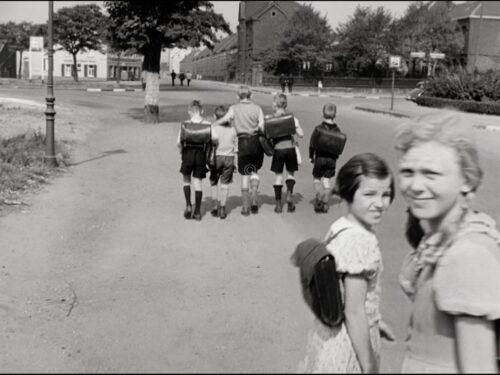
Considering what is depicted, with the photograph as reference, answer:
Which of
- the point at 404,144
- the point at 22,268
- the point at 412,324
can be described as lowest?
the point at 22,268

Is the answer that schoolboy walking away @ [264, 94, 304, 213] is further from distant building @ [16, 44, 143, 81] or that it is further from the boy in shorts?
distant building @ [16, 44, 143, 81]

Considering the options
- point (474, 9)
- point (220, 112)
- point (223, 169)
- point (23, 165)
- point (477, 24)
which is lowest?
point (23, 165)

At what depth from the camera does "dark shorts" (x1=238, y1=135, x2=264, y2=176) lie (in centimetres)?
939

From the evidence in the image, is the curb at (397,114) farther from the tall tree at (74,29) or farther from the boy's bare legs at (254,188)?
the tall tree at (74,29)

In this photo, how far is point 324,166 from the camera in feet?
31.7

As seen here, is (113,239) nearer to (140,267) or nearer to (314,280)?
(140,267)

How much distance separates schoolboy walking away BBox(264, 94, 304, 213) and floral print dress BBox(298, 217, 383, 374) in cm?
657

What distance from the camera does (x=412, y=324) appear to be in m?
1.98

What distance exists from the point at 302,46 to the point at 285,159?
54.2 meters

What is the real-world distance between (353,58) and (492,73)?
106ft

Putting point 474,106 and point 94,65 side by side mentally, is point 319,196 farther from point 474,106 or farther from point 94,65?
point 94,65

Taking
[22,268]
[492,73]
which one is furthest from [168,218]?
[492,73]

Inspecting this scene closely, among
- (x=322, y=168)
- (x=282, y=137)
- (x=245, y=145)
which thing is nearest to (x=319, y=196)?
(x=322, y=168)

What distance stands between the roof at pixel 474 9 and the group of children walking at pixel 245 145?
53601mm
